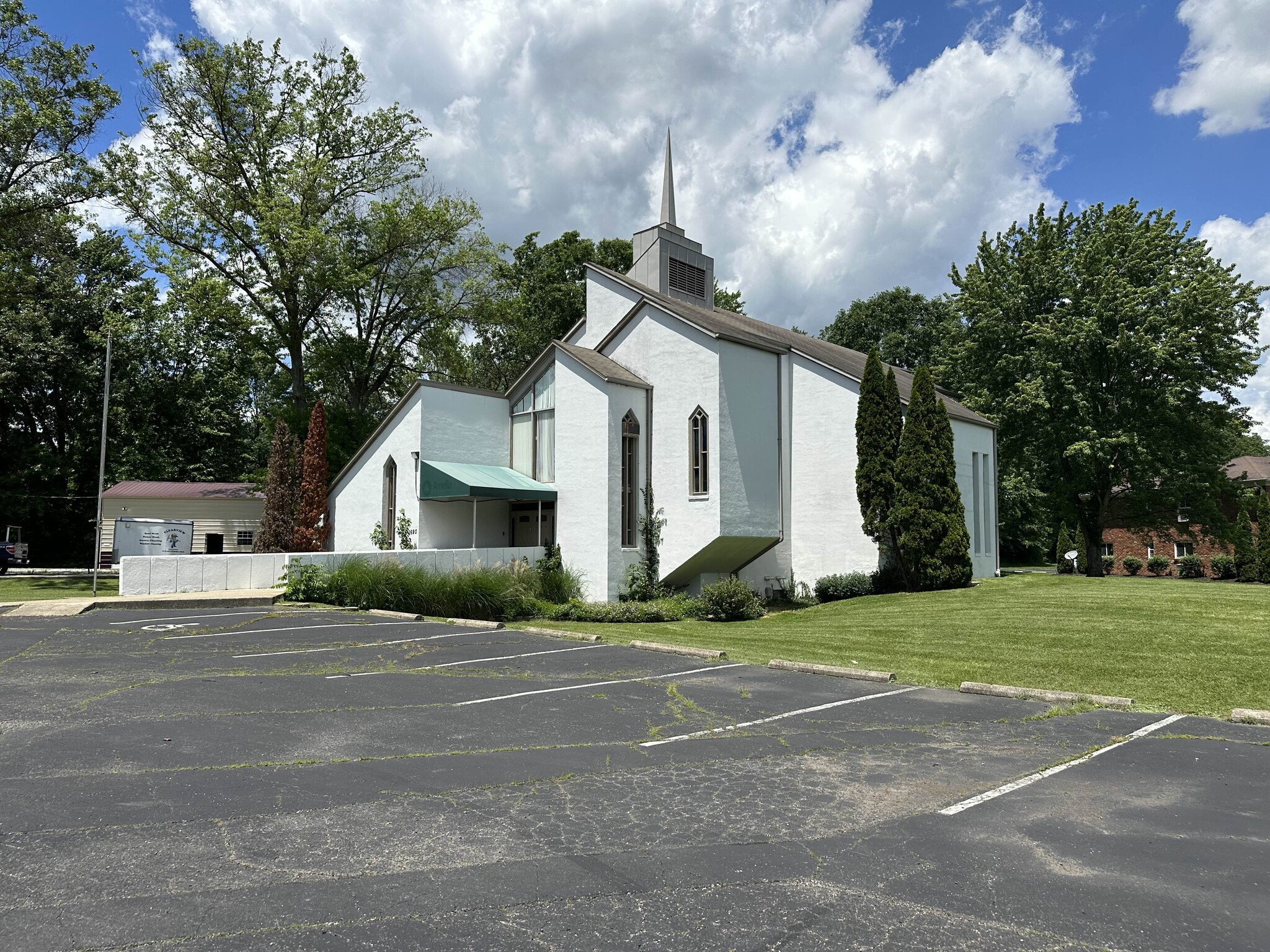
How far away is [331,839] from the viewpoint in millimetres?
4953

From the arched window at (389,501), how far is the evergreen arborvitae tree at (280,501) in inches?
242

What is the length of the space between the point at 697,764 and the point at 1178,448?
3435 cm

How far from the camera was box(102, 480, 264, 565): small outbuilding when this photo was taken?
4016 cm

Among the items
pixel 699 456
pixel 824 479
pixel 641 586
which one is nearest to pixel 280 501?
pixel 641 586

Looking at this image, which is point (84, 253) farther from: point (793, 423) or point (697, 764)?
point (697, 764)

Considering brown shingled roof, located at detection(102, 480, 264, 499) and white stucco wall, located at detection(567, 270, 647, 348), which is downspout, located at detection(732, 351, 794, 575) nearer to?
white stucco wall, located at detection(567, 270, 647, 348)

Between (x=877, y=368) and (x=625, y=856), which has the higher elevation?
(x=877, y=368)

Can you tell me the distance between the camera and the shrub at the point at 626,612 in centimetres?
2045

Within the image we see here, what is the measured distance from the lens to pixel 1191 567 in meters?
43.6

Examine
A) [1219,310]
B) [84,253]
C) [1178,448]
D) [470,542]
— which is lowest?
[470,542]

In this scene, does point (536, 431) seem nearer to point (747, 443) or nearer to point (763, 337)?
point (747, 443)

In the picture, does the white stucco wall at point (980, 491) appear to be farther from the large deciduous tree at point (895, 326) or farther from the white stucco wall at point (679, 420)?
the large deciduous tree at point (895, 326)

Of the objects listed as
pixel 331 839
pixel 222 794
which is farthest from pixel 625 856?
pixel 222 794

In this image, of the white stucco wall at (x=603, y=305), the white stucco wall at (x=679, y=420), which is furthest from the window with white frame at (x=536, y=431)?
the white stucco wall at (x=603, y=305)
